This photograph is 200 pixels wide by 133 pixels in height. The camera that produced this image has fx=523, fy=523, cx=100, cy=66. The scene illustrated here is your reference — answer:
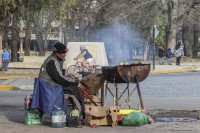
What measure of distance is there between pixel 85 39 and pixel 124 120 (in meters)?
43.7

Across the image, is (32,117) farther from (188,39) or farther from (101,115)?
(188,39)

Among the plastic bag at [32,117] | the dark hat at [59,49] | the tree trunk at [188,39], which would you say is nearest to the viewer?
the plastic bag at [32,117]

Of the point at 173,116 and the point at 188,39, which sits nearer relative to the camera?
the point at 173,116

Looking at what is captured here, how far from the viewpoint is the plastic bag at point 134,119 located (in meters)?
10.1

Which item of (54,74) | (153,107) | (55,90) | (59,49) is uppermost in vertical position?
(59,49)

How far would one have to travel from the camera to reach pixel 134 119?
33.2 feet

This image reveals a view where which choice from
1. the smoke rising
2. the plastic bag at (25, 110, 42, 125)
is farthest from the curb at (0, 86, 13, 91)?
the smoke rising

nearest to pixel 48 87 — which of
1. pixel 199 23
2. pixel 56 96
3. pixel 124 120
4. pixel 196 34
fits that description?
pixel 56 96

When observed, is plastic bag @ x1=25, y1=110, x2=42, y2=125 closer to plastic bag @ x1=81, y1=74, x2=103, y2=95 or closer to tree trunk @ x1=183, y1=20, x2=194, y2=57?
plastic bag @ x1=81, y1=74, x2=103, y2=95

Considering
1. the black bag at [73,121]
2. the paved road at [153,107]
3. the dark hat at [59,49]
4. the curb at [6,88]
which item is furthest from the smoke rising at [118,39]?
the black bag at [73,121]

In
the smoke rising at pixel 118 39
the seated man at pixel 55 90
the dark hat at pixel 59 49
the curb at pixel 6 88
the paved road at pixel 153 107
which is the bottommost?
→ the paved road at pixel 153 107

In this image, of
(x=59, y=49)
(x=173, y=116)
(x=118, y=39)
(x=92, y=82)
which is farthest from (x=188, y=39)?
(x=59, y=49)

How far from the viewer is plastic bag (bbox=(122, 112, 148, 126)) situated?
1010 cm

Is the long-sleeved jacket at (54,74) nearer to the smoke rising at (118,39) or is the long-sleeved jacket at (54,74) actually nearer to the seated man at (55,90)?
the seated man at (55,90)
